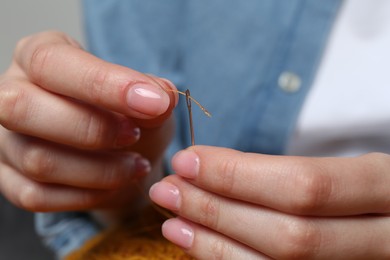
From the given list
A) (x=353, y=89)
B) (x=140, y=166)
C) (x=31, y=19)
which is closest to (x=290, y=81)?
(x=353, y=89)

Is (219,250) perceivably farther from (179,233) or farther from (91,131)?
(91,131)

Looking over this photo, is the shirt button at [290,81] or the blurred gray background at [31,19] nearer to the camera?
the shirt button at [290,81]

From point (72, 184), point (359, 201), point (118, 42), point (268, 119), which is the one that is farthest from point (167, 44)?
point (359, 201)

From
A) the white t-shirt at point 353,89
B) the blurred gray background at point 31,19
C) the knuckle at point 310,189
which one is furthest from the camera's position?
the blurred gray background at point 31,19

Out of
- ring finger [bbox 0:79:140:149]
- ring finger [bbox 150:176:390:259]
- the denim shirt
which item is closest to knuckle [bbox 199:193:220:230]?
ring finger [bbox 150:176:390:259]

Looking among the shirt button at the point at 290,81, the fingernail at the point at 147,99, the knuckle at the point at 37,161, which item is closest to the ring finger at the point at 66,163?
the knuckle at the point at 37,161

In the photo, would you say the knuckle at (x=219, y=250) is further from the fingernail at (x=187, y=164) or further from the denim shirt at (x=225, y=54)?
the denim shirt at (x=225, y=54)
